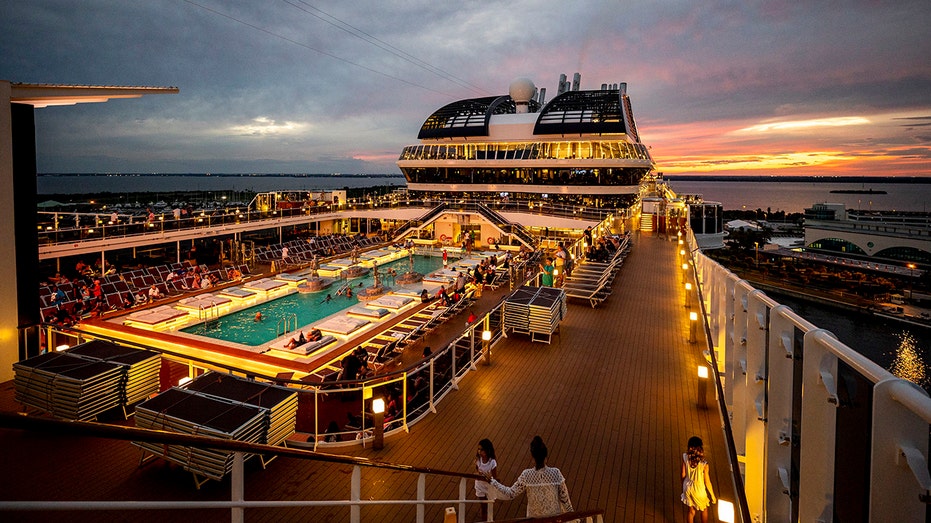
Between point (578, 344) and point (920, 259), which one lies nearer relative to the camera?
point (578, 344)

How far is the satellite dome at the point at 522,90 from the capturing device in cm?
4778

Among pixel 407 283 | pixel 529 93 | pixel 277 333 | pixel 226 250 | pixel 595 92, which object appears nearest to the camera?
pixel 277 333

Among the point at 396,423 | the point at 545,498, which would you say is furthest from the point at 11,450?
the point at 545,498

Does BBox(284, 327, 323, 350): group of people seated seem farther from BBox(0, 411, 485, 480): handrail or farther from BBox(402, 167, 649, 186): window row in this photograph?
Result: BBox(402, 167, 649, 186): window row

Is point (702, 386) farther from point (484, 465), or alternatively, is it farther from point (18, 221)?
point (18, 221)

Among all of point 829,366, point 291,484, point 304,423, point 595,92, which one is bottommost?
point 304,423

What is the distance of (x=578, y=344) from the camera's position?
394 inches

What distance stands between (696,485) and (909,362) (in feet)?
121

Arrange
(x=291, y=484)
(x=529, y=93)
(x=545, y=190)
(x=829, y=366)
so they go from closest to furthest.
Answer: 1. (x=829, y=366)
2. (x=291, y=484)
3. (x=545, y=190)
4. (x=529, y=93)

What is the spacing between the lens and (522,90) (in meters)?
47.8

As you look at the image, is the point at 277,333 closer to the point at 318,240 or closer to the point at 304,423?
the point at 304,423

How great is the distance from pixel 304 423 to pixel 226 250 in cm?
2126

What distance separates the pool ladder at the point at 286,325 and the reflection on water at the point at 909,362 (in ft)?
112

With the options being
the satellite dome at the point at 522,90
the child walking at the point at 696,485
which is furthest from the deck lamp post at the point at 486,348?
the satellite dome at the point at 522,90
